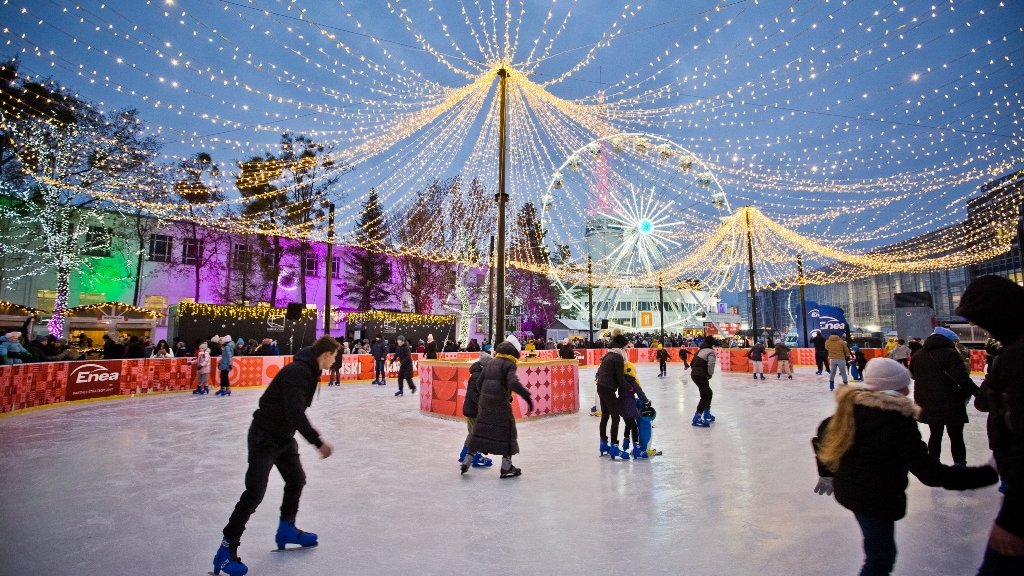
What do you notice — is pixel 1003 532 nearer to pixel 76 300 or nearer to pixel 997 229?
pixel 997 229

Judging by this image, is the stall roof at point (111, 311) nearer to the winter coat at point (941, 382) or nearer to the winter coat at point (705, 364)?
the winter coat at point (705, 364)

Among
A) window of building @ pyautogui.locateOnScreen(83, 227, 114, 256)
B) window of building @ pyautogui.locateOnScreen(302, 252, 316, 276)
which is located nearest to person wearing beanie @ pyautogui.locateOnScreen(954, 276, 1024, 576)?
window of building @ pyautogui.locateOnScreen(83, 227, 114, 256)

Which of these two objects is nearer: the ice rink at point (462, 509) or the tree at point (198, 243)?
the ice rink at point (462, 509)

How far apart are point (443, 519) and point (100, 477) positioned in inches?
162

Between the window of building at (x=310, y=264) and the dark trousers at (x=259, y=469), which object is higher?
the window of building at (x=310, y=264)

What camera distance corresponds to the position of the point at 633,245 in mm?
31719

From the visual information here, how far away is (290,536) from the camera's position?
3.66 metres

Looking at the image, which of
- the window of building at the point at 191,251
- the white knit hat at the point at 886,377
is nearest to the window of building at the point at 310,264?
the window of building at the point at 191,251

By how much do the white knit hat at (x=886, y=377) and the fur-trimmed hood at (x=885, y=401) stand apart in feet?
0.14

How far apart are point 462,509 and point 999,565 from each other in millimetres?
3611

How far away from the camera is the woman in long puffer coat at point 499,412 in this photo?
5.44m

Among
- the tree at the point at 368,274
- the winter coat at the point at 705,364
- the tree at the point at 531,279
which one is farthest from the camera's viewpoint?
the tree at the point at 531,279

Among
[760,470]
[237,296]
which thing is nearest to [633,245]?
[237,296]

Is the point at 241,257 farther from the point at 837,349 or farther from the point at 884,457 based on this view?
the point at 884,457
